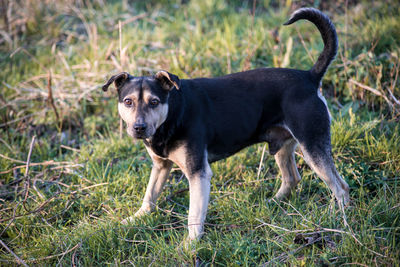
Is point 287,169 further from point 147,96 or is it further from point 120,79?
point 120,79

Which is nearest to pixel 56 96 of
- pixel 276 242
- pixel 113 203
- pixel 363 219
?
pixel 113 203

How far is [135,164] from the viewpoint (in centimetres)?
549

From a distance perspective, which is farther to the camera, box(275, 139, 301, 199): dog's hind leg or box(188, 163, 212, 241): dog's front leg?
box(275, 139, 301, 199): dog's hind leg

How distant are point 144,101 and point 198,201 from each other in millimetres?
1158

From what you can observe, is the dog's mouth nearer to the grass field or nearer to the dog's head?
the dog's head

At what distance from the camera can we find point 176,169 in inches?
207

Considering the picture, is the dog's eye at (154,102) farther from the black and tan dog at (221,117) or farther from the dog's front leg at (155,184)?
the dog's front leg at (155,184)

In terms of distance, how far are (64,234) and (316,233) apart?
2621 mm

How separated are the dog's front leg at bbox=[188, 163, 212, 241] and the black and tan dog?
0.01 meters

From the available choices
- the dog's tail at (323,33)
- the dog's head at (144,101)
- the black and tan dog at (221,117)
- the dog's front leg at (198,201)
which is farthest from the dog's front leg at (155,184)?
the dog's tail at (323,33)

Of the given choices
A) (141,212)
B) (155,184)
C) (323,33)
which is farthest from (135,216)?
(323,33)

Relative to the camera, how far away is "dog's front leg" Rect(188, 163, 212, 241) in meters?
4.02

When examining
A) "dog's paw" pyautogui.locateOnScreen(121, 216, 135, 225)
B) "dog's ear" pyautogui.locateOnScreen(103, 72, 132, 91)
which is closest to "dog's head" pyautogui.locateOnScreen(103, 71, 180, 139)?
"dog's ear" pyautogui.locateOnScreen(103, 72, 132, 91)

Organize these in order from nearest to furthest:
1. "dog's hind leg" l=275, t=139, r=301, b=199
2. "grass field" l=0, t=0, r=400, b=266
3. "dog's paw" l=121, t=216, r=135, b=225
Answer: "grass field" l=0, t=0, r=400, b=266
"dog's paw" l=121, t=216, r=135, b=225
"dog's hind leg" l=275, t=139, r=301, b=199
